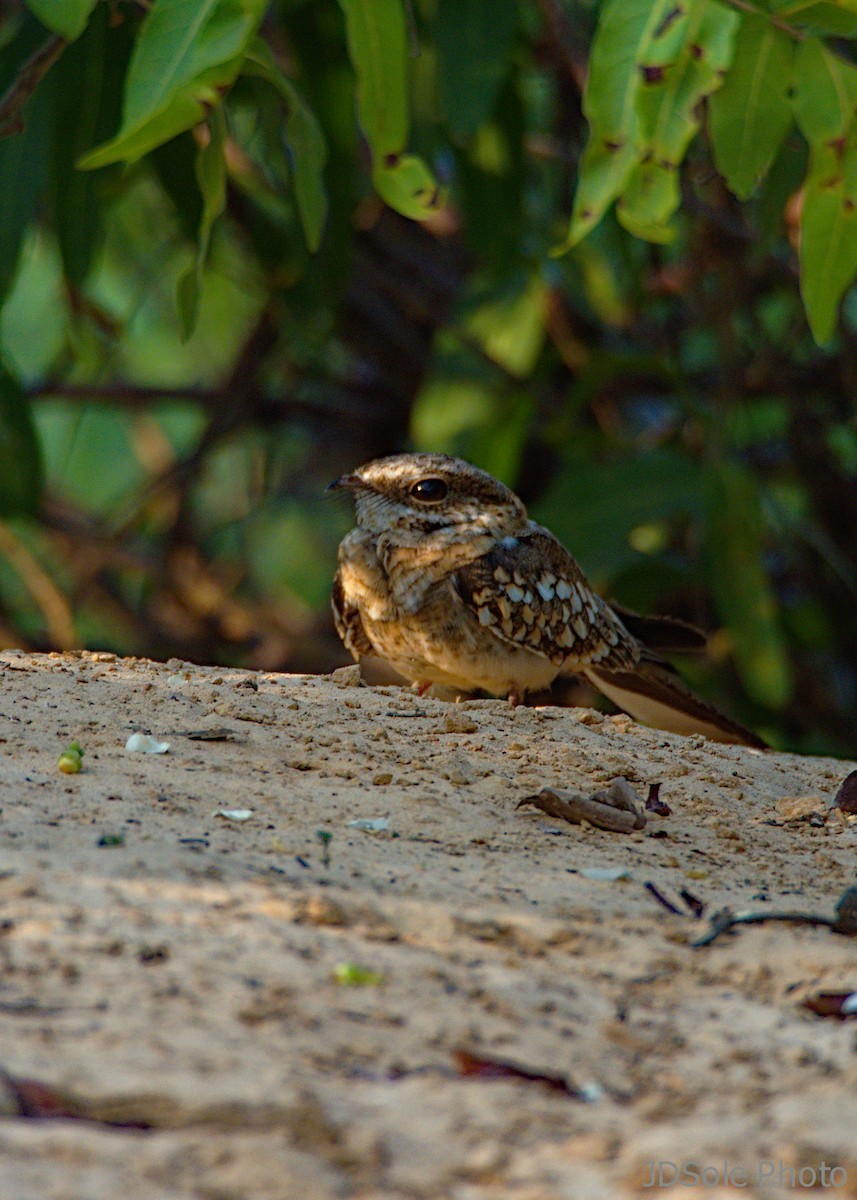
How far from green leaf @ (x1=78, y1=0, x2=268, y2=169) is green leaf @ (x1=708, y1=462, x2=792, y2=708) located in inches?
132

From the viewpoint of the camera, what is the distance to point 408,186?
128 inches

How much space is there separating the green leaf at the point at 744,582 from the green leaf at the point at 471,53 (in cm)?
186

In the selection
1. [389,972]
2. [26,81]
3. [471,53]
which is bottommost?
[389,972]

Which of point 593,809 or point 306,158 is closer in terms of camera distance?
point 593,809

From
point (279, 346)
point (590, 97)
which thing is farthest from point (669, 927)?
point (279, 346)

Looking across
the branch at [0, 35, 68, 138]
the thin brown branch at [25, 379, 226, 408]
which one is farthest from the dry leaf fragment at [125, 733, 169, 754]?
the thin brown branch at [25, 379, 226, 408]

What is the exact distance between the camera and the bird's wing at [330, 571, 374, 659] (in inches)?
156

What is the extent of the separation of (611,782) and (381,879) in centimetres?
75

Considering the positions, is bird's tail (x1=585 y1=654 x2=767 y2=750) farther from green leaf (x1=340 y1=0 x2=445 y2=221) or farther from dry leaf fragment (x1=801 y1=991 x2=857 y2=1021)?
dry leaf fragment (x1=801 y1=991 x2=857 y2=1021)

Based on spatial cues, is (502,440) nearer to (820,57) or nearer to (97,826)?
(820,57)

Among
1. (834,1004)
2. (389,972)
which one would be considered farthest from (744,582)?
(389,972)

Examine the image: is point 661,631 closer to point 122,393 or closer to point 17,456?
point 17,456

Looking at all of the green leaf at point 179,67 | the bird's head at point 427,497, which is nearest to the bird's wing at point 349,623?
the bird's head at point 427,497

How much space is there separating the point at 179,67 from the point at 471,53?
6.73 ft
